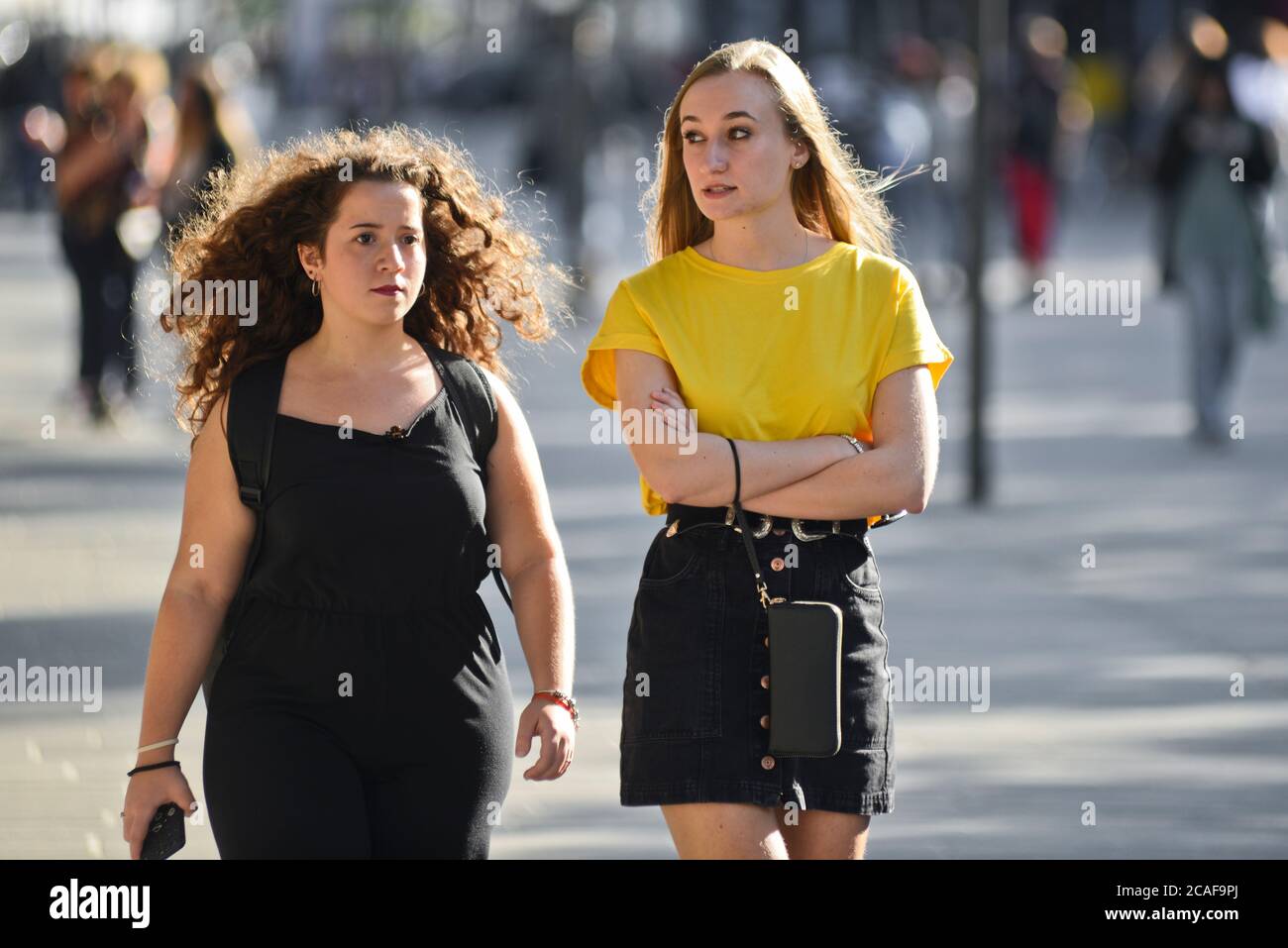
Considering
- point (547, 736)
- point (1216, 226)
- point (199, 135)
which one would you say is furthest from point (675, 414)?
point (199, 135)

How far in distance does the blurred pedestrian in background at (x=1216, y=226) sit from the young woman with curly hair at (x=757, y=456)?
8815mm

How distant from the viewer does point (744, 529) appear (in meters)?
3.56

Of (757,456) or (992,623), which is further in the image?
(992,623)

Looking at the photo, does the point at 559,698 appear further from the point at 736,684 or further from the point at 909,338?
the point at 909,338

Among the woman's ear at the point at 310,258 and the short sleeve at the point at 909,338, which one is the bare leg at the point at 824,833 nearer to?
the short sleeve at the point at 909,338

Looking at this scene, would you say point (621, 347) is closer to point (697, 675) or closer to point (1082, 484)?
point (697, 675)

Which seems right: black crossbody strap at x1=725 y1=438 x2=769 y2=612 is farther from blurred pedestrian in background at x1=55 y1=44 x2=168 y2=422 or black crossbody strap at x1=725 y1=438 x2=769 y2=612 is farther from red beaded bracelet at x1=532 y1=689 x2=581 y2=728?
blurred pedestrian in background at x1=55 y1=44 x2=168 y2=422

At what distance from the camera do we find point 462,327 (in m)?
3.88

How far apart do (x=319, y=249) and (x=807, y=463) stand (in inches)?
34.3

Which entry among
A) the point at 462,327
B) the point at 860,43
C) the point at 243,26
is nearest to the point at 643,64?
the point at 860,43

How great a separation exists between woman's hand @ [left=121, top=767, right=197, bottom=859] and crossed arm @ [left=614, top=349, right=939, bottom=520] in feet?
2.90

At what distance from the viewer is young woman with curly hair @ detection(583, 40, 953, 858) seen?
3.54 m

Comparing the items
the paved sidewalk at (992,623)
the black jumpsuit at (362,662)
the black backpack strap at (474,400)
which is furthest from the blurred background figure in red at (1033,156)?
the black jumpsuit at (362,662)

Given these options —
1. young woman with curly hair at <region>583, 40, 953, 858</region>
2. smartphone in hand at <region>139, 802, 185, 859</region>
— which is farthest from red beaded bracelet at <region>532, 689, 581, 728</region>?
smartphone in hand at <region>139, 802, 185, 859</region>
